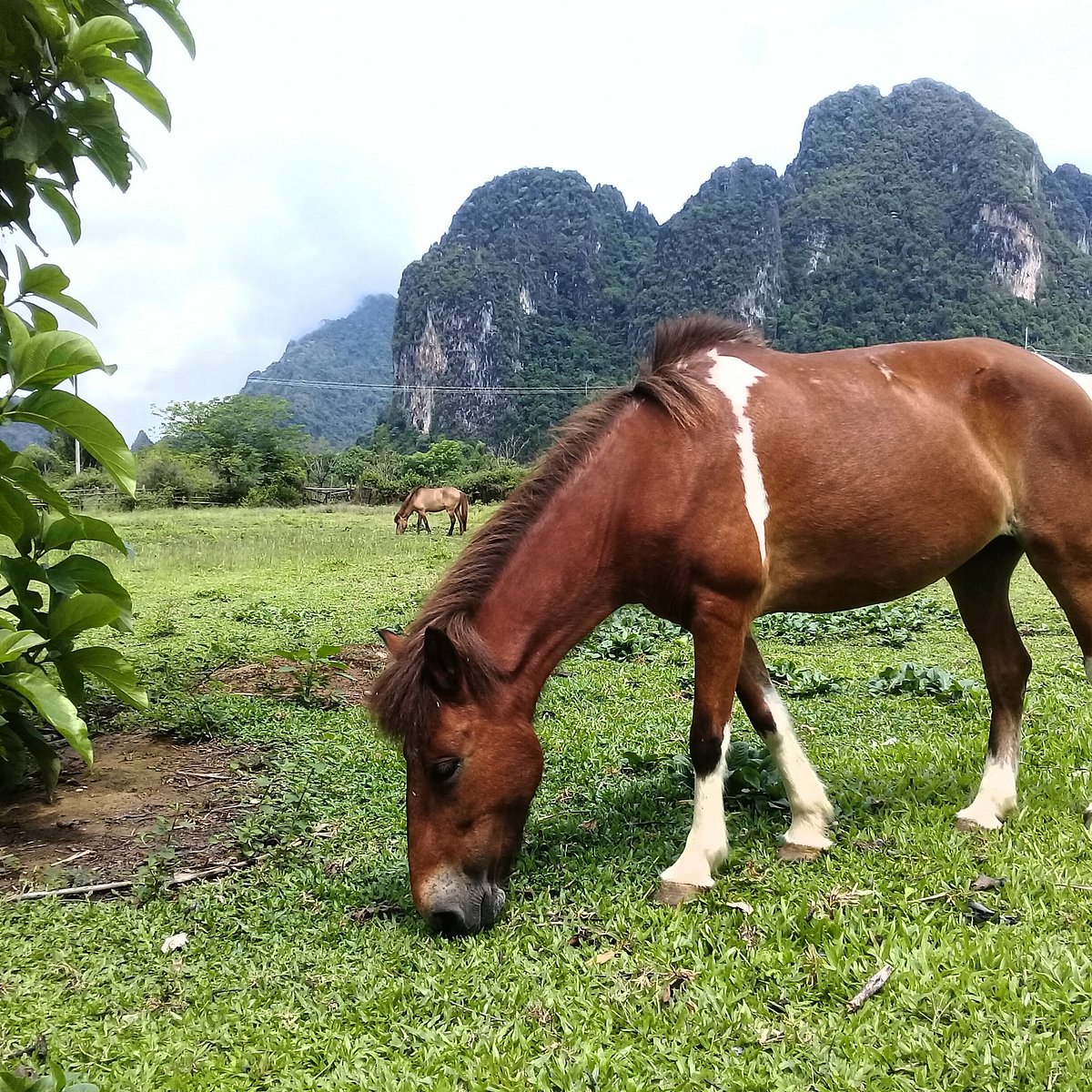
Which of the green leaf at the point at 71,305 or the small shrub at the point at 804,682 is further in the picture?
the small shrub at the point at 804,682

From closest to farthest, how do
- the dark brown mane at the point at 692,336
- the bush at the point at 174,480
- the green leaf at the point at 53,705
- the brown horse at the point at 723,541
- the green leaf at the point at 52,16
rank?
the green leaf at the point at 53,705, the green leaf at the point at 52,16, the brown horse at the point at 723,541, the dark brown mane at the point at 692,336, the bush at the point at 174,480

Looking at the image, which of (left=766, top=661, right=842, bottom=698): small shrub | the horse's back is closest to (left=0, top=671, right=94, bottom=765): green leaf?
the horse's back

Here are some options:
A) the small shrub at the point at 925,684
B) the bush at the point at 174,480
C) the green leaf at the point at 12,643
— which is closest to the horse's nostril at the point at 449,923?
the green leaf at the point at 12,643

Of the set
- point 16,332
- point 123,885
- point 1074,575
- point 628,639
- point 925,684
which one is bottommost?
point 925,684

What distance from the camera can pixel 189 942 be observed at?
114 inches

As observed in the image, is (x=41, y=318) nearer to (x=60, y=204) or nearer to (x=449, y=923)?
(x=60, y=204)

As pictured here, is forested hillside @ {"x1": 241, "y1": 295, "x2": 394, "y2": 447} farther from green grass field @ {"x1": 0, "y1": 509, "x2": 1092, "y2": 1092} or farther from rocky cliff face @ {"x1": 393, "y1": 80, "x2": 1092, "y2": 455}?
green grass field @ {"x1": 0, "y1": 509, "x2": 1092, "y2": 1092}

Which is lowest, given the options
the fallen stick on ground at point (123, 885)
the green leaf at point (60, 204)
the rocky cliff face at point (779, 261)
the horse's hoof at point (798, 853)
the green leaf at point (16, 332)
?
A: the horse's hoof at point (798, 853)

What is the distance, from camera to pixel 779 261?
86000 millimetres

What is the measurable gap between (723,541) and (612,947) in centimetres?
153

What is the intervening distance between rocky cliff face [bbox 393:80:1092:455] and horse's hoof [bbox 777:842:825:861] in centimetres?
5993

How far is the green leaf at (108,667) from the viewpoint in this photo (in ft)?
11.4

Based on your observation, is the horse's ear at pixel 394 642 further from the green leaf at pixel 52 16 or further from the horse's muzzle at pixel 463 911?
the green leaf at pixel 52 16

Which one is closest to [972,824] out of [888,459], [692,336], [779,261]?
[888,459]
